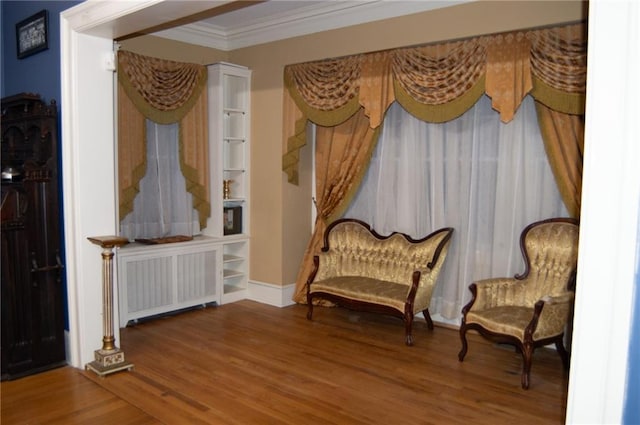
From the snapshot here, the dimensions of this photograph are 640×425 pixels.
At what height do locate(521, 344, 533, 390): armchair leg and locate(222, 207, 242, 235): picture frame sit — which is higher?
locate(222, 207, 242, 235): picture frame

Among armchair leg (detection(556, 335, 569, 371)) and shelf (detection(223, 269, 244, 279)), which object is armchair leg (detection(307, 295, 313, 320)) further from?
armchair leg (detection(556, 335, 569, 371))

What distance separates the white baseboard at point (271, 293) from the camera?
570 centimetres

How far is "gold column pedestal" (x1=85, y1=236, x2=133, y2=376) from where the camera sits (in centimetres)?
372

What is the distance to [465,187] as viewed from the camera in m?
4.81

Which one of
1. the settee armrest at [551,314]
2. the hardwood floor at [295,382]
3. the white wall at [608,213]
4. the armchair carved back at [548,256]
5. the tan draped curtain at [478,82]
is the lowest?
the hardwood floor at [295,382]

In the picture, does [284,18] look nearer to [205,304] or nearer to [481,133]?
[481,133]

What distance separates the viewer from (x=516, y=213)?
454 cm

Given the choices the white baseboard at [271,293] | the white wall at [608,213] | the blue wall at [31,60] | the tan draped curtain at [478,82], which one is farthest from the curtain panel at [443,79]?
the white wall at [608,213]

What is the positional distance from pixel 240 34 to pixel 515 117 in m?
3.08

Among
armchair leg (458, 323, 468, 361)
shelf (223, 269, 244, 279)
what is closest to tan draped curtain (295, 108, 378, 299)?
shelf (223, 269, 244, 279)

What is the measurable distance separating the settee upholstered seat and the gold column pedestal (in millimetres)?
1911

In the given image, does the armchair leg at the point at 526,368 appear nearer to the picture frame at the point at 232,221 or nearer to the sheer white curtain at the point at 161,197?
the picture frame at the point at 232,221

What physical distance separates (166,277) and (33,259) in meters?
1.60

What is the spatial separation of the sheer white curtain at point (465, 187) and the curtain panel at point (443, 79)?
423 mm
